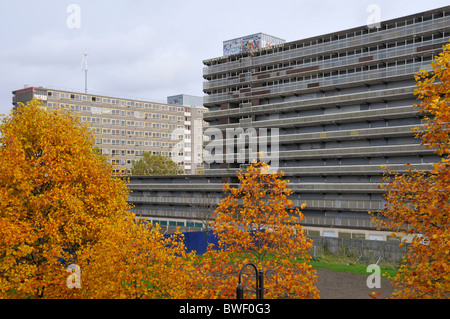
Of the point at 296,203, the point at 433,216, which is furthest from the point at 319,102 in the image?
the point at 433,216

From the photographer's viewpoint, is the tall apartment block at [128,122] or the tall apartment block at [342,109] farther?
the tall apartment block at [128,122]

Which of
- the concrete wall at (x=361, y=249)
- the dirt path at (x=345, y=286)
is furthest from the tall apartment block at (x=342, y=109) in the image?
the dirt path at (x=345, y=286)

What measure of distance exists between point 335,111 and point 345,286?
45391mm

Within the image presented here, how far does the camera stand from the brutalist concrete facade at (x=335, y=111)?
7188 cm

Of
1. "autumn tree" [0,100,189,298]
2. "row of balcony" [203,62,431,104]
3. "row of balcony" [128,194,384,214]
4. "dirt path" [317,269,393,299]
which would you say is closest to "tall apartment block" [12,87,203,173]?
"row of balcony" [128,194,384,214]

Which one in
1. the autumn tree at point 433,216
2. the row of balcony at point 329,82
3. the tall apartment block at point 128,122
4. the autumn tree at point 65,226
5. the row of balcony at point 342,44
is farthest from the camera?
the tall apartment block at point 128,122

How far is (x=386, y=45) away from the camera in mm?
75938

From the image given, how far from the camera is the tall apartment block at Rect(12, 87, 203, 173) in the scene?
140375mm

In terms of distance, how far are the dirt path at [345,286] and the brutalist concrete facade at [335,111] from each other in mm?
29061

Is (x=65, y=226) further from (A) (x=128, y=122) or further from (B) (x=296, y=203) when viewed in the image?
(A) (x=128, y=122)

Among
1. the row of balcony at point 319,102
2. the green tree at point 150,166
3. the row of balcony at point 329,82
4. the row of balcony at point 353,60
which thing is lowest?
the green tree at point 150,166

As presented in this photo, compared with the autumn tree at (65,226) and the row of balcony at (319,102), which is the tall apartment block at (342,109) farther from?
the autumn tree at (65,226)

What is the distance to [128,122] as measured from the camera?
501 ft
